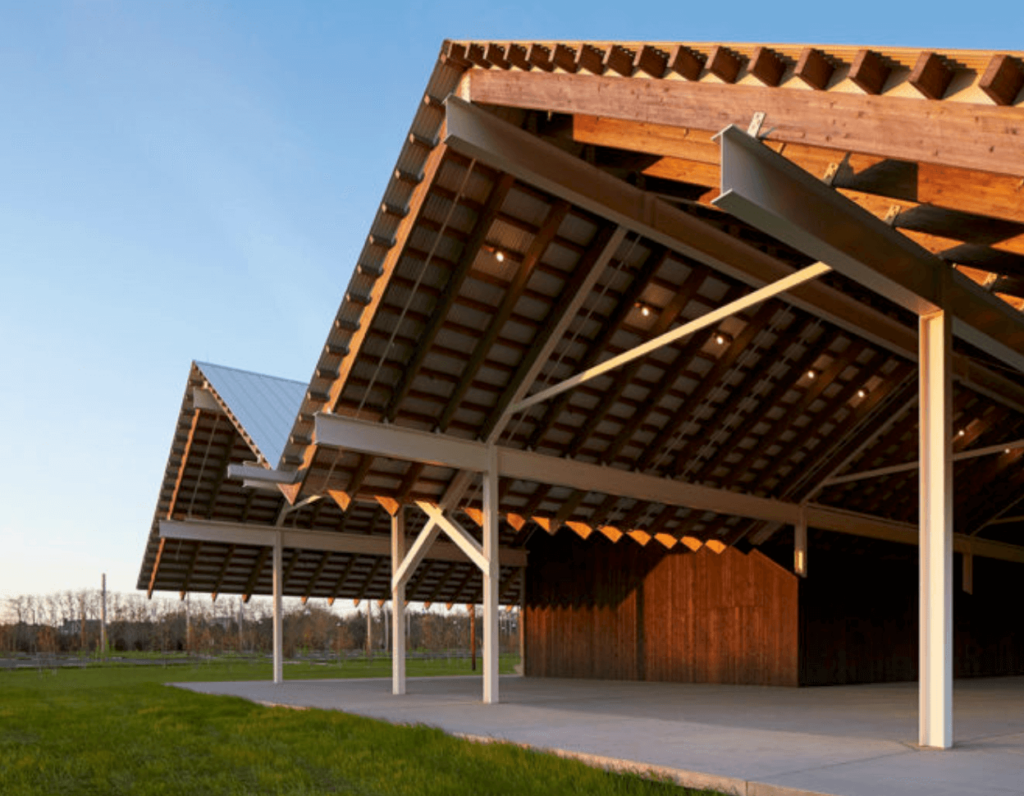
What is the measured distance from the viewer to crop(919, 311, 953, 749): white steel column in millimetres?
8805

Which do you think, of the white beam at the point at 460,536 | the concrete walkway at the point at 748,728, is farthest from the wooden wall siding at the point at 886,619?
the white beam at the point at 460,536

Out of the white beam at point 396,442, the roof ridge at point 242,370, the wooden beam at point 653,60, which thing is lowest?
the white beam at point 396,442

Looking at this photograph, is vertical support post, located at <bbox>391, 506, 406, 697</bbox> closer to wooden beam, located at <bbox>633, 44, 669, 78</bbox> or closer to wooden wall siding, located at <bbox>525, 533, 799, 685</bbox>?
wooden wall siding, located at <bbox>525, 533, 799, 685</bbox>

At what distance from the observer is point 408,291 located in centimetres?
1309

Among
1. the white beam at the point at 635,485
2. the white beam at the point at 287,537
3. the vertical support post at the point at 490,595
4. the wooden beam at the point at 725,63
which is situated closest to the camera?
the wooden beam at the point at 725,63

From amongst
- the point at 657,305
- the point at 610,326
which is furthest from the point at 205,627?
the point at 657,305

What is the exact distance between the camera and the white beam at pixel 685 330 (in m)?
10.6

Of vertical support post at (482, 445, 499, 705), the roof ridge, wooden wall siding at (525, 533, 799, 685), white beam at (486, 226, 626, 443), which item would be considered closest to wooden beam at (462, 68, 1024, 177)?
white beam at (486, 226, 626, 443)

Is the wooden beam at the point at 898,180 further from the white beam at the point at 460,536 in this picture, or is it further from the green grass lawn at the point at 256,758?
the white beam at the point at 460,536

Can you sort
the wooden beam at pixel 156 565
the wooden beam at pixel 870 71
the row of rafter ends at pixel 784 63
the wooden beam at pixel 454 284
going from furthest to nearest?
the wooden beam at pixel 156 565 → the wooden beam at pixel 454 284 → the wooden beam at pixel 870 71 → the row of rafter ends at pixel 784 63

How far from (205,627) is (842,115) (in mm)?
56112

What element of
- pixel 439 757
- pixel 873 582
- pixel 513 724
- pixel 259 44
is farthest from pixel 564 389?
pixel 259 44

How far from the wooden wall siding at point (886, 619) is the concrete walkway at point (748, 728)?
1510 millimetres

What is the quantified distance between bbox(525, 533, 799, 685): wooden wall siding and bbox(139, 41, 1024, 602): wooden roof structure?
56.8 inches
